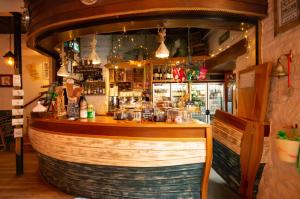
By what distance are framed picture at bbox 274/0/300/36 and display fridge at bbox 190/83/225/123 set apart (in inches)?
192

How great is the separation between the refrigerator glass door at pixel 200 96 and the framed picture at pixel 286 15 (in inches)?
192

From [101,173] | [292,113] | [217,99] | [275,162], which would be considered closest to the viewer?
[292,113]

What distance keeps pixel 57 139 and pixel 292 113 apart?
3324mm

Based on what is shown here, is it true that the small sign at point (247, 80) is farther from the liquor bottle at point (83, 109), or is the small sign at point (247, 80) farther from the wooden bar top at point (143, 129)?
the liquor bottle at point (83, 109)

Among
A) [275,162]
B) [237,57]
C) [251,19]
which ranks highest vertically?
[251,19]

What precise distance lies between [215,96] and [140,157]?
539cm

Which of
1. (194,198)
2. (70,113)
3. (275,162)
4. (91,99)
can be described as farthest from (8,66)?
(275,162)

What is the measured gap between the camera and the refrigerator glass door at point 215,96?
802cm

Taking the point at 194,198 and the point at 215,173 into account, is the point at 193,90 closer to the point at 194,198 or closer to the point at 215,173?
the point at 215,173

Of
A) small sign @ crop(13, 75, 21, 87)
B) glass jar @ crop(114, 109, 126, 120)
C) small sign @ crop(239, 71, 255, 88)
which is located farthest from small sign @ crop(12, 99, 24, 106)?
small sign @ crop(239, 71, 255, 88)

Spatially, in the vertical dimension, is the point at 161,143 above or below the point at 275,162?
above

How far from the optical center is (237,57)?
188 inches

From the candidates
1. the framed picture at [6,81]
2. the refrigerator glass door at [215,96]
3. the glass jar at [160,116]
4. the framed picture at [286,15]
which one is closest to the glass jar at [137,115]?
the glass jar at [160,116]

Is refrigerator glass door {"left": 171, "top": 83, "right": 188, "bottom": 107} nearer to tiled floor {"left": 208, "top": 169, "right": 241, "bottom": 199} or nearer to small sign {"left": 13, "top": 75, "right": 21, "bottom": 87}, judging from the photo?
tiled floor {"left": 208, "top": 169, "right": 241, "bottom": 199}
